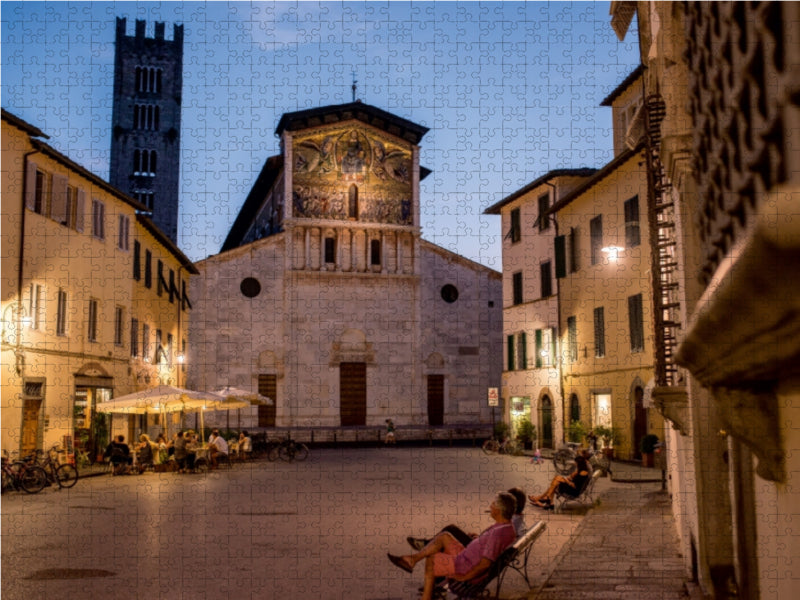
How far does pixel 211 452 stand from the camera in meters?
28.1

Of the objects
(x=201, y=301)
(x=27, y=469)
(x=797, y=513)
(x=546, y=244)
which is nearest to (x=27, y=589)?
(x=797, y=513)

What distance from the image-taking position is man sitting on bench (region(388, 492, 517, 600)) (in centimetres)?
762

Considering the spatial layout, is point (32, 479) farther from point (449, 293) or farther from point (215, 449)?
point (449, 293)

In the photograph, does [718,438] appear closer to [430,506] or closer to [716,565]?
[716,565]

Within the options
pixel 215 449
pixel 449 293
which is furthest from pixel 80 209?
pixel 449 293

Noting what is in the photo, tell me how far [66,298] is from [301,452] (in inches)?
481

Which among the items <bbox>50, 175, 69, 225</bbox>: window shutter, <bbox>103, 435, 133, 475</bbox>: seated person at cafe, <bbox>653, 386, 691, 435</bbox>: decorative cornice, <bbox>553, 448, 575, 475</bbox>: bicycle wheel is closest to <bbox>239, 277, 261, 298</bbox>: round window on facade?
<bbox>50, 175, 69, 225</bbox>: window shutter

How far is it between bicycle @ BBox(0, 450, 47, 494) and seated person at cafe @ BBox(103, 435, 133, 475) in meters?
4.94

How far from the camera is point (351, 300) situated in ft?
169

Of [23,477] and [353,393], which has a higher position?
[353,393]

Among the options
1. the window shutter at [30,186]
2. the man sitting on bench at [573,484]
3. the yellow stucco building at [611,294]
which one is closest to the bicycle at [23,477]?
the window shutter at [30,186]

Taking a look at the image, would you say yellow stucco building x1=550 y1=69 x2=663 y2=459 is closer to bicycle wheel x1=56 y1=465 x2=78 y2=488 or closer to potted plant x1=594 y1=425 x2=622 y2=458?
potted plant x1=594 y1=425 x2=622 y2=458

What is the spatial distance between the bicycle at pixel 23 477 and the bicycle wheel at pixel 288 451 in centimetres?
1371

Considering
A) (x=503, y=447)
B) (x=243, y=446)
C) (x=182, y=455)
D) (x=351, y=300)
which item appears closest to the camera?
(x=182, y=455)
